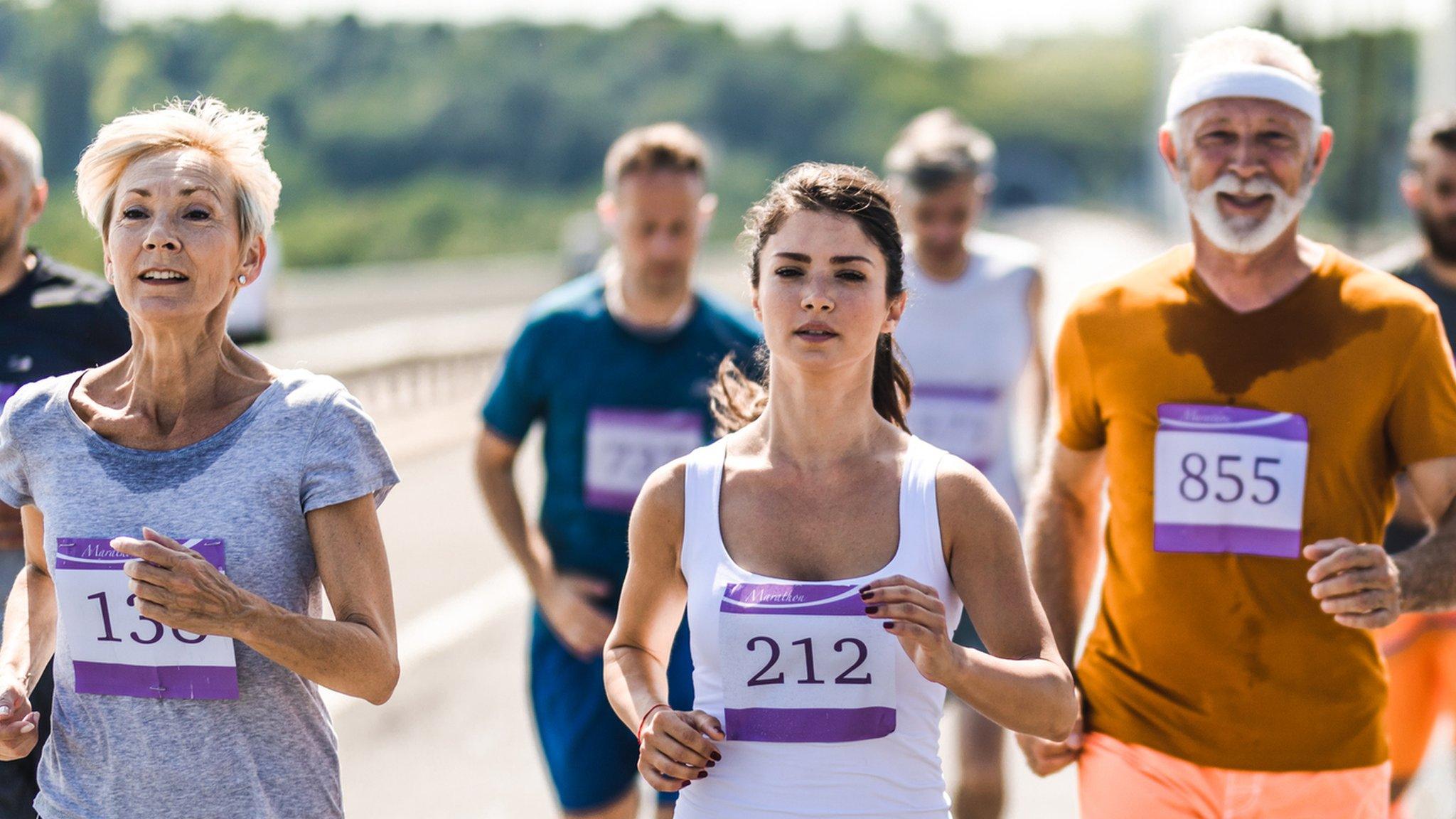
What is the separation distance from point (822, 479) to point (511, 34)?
92926mm

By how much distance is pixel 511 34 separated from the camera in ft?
305

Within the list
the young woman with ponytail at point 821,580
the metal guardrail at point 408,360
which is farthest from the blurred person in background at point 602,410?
the metal guardrail at point 408,360

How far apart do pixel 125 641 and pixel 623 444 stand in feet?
7.24

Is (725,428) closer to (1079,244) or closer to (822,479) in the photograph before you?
(822,479)

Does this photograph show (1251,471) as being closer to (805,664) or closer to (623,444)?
(805,664)

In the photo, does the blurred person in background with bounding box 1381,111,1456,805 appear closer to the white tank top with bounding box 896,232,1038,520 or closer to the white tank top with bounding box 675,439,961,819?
the white tank top with bounding box 896,232,1038,520

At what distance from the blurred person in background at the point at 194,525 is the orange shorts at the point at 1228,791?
161 cm

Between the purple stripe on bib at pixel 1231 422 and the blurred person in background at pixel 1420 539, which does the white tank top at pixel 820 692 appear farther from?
the blurred person in background at pixel 1420 539

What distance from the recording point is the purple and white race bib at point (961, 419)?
584 centimetres

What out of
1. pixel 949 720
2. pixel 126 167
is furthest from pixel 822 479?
pixel 949 720

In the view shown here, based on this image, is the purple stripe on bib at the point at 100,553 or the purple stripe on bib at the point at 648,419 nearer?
the purple stripe on bib at the point at 100,553

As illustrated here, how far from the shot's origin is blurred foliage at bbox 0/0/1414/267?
16.9 meters

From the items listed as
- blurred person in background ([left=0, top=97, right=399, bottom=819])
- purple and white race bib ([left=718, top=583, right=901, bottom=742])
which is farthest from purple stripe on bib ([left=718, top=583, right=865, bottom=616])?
blurred person in background ([left=0, top=97, right=399, bottom=819])

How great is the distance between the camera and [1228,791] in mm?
3543
